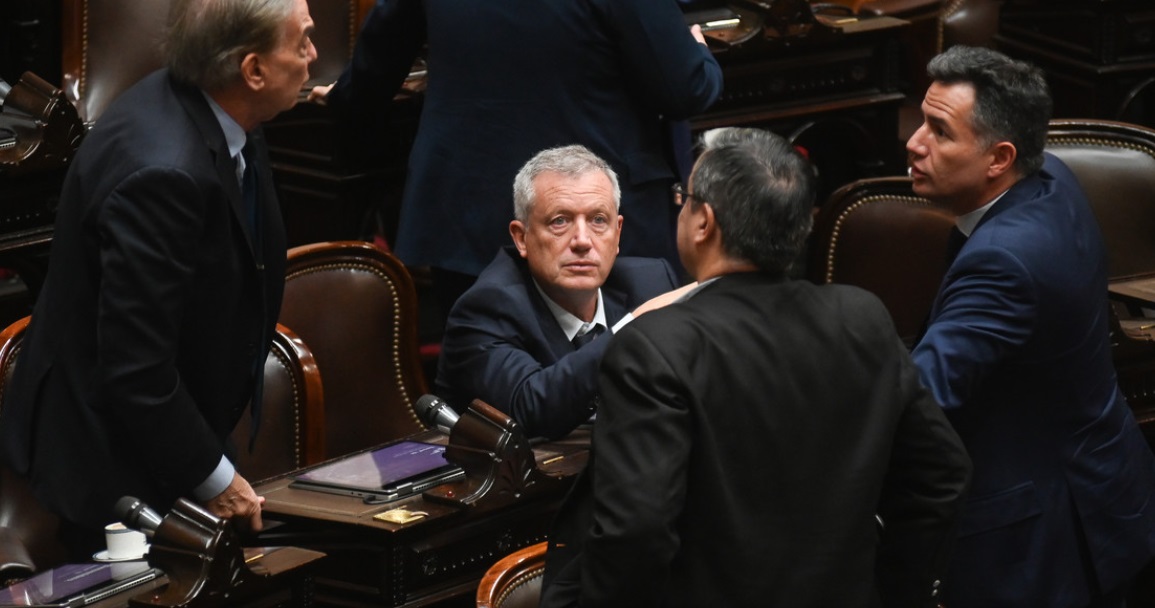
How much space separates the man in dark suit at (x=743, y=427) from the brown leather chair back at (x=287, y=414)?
1335 mm

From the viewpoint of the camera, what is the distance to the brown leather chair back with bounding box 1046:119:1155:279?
4430 millimetres

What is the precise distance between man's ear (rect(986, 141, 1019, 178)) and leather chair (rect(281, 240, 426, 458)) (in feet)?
4.62

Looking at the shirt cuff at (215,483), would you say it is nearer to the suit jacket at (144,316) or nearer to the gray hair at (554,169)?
the suit jacket at (144,316)

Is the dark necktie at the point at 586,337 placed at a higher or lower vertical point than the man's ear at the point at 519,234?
lower

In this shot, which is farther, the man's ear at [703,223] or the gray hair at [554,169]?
the gray hair at [554,169]

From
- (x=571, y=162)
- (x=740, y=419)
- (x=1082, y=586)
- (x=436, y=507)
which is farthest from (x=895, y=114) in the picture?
(x=740, y=419)

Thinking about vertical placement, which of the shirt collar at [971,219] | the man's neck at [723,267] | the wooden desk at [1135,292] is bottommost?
the wooden desk at [1135,292]

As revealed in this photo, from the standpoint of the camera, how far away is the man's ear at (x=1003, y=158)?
9.59 ft

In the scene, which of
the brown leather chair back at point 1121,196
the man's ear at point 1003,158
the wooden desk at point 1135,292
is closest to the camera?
the man's ear at point 1003,158

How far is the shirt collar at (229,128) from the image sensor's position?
8.54 ft

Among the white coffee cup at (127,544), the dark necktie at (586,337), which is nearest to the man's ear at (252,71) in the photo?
the white coffee cup at (127,544)

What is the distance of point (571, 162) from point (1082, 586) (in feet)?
3.95

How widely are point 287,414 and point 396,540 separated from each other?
0.96 m

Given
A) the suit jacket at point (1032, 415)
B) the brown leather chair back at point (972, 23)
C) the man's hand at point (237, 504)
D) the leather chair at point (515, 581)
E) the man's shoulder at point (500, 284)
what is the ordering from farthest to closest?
the brown leather chair back at point (972, 23) < the man's shoulder at point (500, 284) < the suit jacket at point (1032, 415) < the man's hand at point (237, 504) < the leather chair at point (515, 581)
